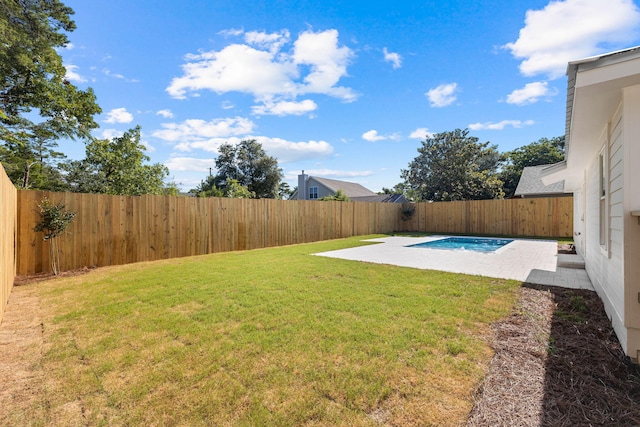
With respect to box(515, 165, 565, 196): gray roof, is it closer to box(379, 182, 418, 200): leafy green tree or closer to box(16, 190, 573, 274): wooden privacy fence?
box(16, 190, 573, 274): wooden privacy fence

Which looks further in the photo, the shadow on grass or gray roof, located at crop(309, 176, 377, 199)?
gray roof, located at crop(309, 176, 377, 199)

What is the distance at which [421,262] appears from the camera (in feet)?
24.0

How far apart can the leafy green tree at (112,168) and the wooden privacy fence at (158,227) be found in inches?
366

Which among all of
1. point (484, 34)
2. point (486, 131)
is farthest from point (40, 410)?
point (486, 131)

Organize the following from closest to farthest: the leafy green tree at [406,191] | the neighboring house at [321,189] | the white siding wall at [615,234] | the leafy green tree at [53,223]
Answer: the white siding wall at [615,234]
the leafy green tree at [53,223]
the leafy green tree at [406,191]
the neighboring house at [321,189]

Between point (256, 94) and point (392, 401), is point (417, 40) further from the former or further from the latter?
point (392, 401)

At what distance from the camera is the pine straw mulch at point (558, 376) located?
1869mm

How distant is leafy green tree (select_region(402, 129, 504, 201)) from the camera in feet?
79.5

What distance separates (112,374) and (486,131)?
29.7m

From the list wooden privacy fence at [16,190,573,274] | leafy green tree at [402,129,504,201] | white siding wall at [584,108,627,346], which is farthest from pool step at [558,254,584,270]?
leafy green tree at [402,129,504,201]

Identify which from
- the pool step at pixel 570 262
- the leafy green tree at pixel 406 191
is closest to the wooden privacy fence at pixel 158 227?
the pool step at pixel 570 262

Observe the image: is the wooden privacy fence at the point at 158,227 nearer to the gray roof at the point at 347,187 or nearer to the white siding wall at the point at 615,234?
the white siding wall at the point at 615,234

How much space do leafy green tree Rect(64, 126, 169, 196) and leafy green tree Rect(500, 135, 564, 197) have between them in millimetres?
30363

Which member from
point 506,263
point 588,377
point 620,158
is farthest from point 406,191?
point 588,377
